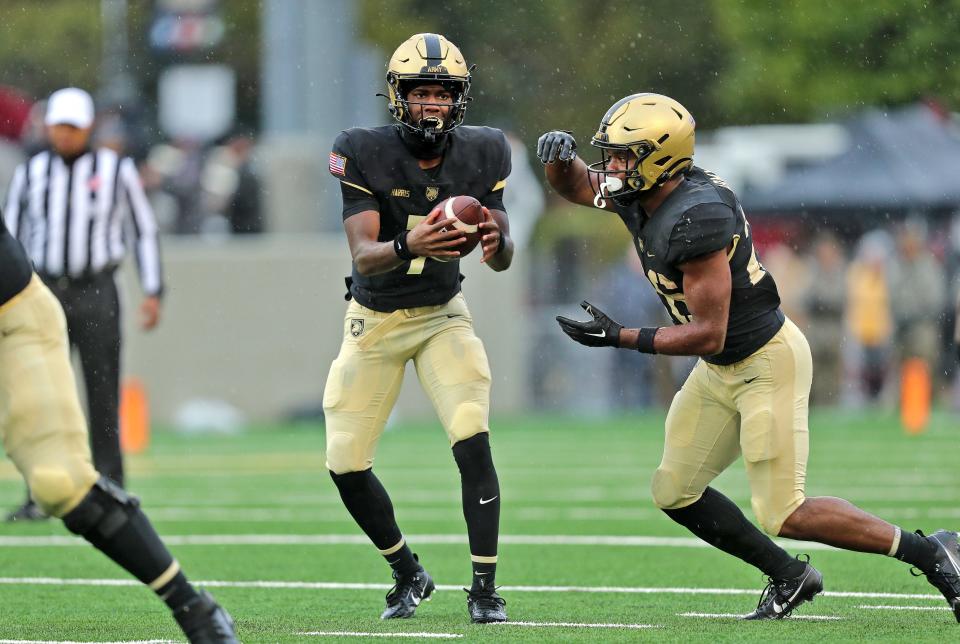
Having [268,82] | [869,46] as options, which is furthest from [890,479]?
[869,46]

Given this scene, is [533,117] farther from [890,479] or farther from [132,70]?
[890,479]

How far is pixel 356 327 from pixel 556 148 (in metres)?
0.87

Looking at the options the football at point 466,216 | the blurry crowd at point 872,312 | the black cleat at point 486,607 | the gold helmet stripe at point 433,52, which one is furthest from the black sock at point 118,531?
the blurry crowd at point 872,312

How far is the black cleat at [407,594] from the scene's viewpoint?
5.71 m

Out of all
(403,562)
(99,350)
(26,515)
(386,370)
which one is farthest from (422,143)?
(26,515)

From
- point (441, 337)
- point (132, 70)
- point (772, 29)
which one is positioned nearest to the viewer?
point (441, 337)

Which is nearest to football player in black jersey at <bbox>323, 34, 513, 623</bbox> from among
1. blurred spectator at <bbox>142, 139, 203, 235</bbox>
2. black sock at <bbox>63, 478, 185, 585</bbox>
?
black sock at <bbox>63, 478, 185, 585</bbox>

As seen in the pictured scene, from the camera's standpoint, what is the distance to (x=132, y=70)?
3039cm

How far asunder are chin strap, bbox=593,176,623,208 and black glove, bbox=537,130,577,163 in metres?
0.19

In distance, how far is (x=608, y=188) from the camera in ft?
18.0

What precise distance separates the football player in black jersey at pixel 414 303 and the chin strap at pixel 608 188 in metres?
0.31

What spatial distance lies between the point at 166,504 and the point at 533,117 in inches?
758

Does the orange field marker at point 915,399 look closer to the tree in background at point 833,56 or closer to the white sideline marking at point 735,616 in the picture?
the white sideline marking at point 735,616

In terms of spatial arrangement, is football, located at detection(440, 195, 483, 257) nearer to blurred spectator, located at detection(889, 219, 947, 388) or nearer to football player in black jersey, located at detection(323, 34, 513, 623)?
football player in black jersey, located at detection(323, 34, 513, 623)
